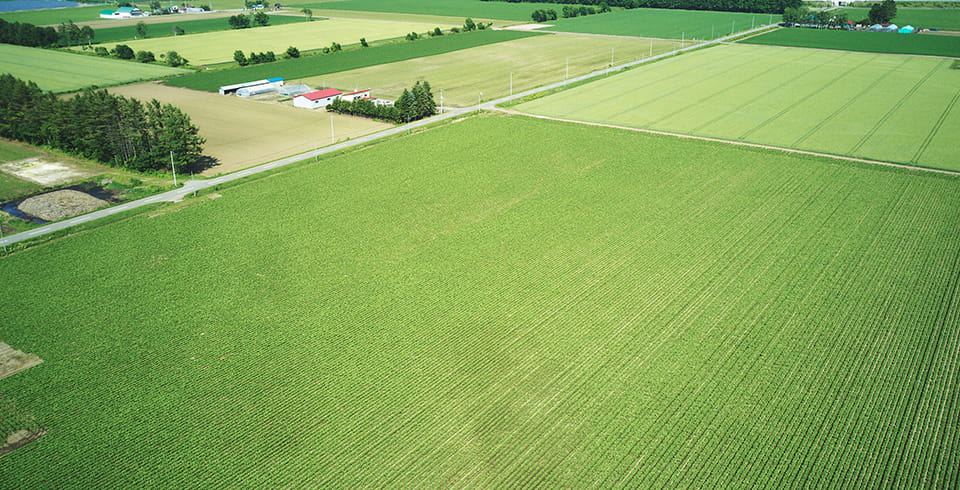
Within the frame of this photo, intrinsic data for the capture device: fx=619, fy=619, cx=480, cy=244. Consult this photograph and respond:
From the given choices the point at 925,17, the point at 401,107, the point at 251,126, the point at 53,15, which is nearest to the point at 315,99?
the point at 251,126

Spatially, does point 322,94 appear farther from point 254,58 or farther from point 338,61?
point 254,58

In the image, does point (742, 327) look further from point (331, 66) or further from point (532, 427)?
point (331, 66)

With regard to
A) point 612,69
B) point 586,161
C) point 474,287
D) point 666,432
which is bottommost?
point 666,432

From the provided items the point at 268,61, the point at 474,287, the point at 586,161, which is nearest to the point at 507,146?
the point at 586,161

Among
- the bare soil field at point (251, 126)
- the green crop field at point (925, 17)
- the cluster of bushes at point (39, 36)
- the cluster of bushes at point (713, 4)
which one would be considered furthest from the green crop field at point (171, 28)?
the green crop field at point (925, 17)

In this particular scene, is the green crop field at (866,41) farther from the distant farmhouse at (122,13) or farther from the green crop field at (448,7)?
the distant farmhouse at (122,13)

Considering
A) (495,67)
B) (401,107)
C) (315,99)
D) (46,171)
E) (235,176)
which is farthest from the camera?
(495,67)

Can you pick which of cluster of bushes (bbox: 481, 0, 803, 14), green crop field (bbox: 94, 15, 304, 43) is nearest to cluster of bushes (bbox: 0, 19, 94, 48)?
green crop field (bbox: 94, 15, 304, 43)
